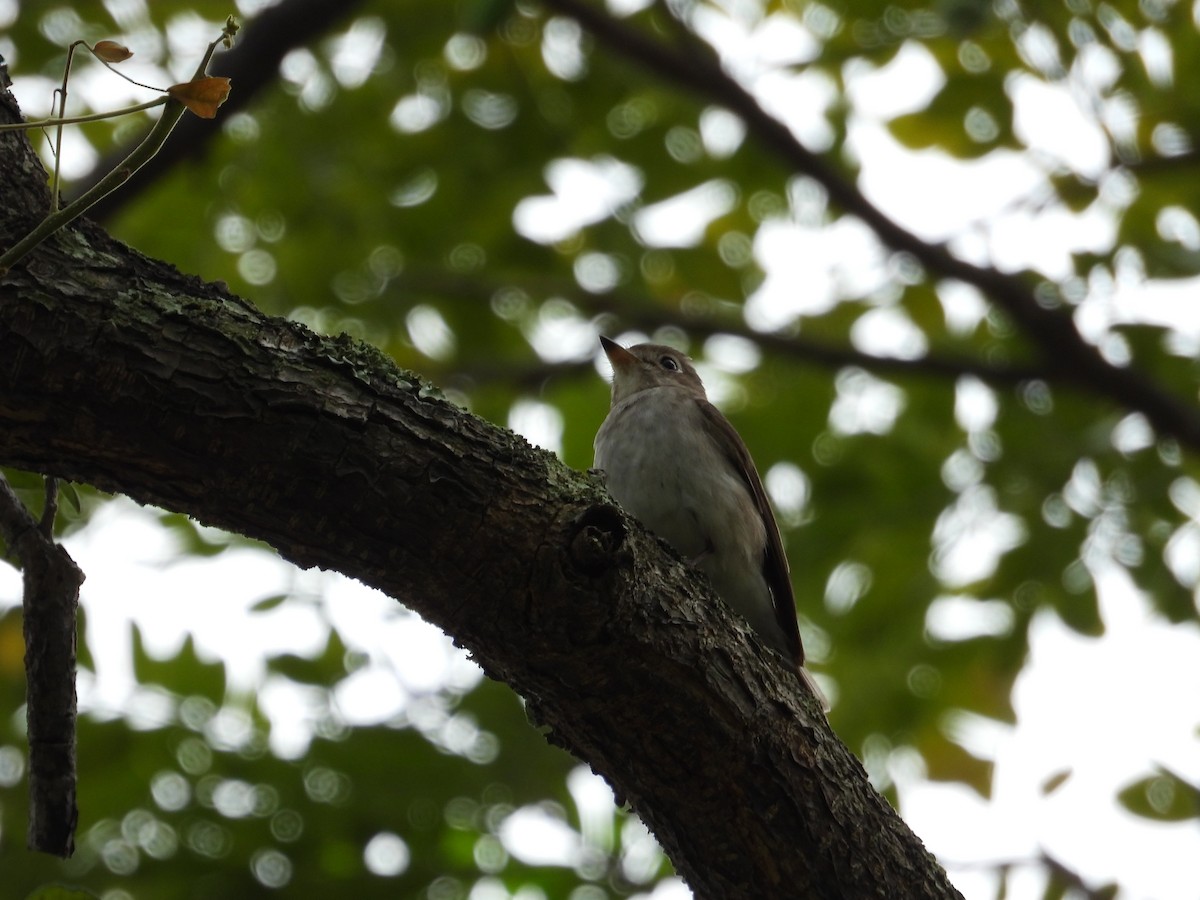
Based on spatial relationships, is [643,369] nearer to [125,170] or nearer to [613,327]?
[613,327]

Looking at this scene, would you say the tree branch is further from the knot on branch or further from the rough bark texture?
the knot on branch

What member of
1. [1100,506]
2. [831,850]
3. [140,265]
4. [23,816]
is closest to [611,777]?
[831,850]

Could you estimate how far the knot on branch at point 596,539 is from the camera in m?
3.01

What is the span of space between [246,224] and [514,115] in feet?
5.55

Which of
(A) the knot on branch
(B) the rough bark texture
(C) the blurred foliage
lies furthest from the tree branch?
(A) the knot on branch

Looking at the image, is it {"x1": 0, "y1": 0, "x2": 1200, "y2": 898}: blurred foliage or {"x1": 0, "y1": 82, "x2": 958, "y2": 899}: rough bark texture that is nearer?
→ {"x1": 0, "y1": 82, "x2": 958, "y2": 899}: rough bark texture

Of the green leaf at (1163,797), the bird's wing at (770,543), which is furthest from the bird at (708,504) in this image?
the green leaf at (1163,797)

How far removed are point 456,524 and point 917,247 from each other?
15.9 ft

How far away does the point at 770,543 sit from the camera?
5832mm

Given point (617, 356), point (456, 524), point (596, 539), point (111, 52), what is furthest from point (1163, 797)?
point (111, 52)

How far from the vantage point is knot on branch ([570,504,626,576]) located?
118 inches

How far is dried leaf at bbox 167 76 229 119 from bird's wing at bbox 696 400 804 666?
376 cm

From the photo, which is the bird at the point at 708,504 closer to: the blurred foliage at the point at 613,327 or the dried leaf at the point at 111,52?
the blurred foliage at the point at 613,327

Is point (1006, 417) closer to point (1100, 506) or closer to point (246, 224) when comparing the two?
point (1100, 506)
